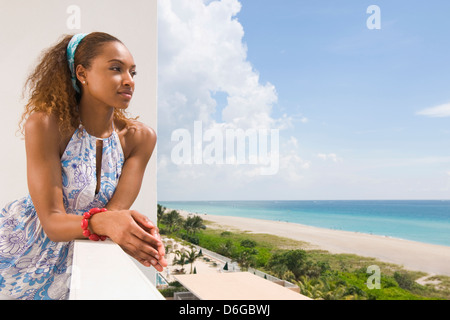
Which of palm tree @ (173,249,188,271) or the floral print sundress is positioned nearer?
the floral print sundress

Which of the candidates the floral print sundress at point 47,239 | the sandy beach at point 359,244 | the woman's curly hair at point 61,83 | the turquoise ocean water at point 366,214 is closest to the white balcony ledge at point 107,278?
the floral print sundress at point 47,239

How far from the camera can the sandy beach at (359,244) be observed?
18.2 metres

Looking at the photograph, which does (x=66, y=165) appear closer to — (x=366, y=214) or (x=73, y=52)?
(x=73, y=52)

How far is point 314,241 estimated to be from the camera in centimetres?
2097

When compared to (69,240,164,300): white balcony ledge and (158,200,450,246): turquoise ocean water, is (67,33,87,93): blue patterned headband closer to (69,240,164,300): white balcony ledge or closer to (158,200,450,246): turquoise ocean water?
(69,240,164,300): white balcony ledge

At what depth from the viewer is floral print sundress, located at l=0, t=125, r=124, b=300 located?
0.68m

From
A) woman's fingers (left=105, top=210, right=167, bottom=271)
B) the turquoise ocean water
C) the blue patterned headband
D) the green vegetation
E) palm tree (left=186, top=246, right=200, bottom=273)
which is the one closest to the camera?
woman's fingers (left=105, top=210, right=167, bottom=271)

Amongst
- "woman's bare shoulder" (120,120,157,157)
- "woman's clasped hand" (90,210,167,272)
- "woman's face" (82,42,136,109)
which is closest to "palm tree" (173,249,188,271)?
"woman's bare shoulder" (120,120,157,157)

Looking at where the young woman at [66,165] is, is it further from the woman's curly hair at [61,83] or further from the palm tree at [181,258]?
the palm tree at [181,258]

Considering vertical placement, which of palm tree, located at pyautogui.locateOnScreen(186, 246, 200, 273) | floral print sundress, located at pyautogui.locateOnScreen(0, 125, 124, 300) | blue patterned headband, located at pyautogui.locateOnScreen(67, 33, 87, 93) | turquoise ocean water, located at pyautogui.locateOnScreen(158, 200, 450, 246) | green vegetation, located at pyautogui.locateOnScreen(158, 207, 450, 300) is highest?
blue patterned headband, located at pyautogui.locateOnScreen(67, 33, 87, 93)

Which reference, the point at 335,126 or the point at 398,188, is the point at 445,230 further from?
the point at 335,126

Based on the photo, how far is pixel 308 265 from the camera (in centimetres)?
1927

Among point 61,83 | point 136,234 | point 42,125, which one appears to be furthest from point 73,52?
point 136,234

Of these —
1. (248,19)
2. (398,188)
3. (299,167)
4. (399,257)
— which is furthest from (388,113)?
(248,19)
